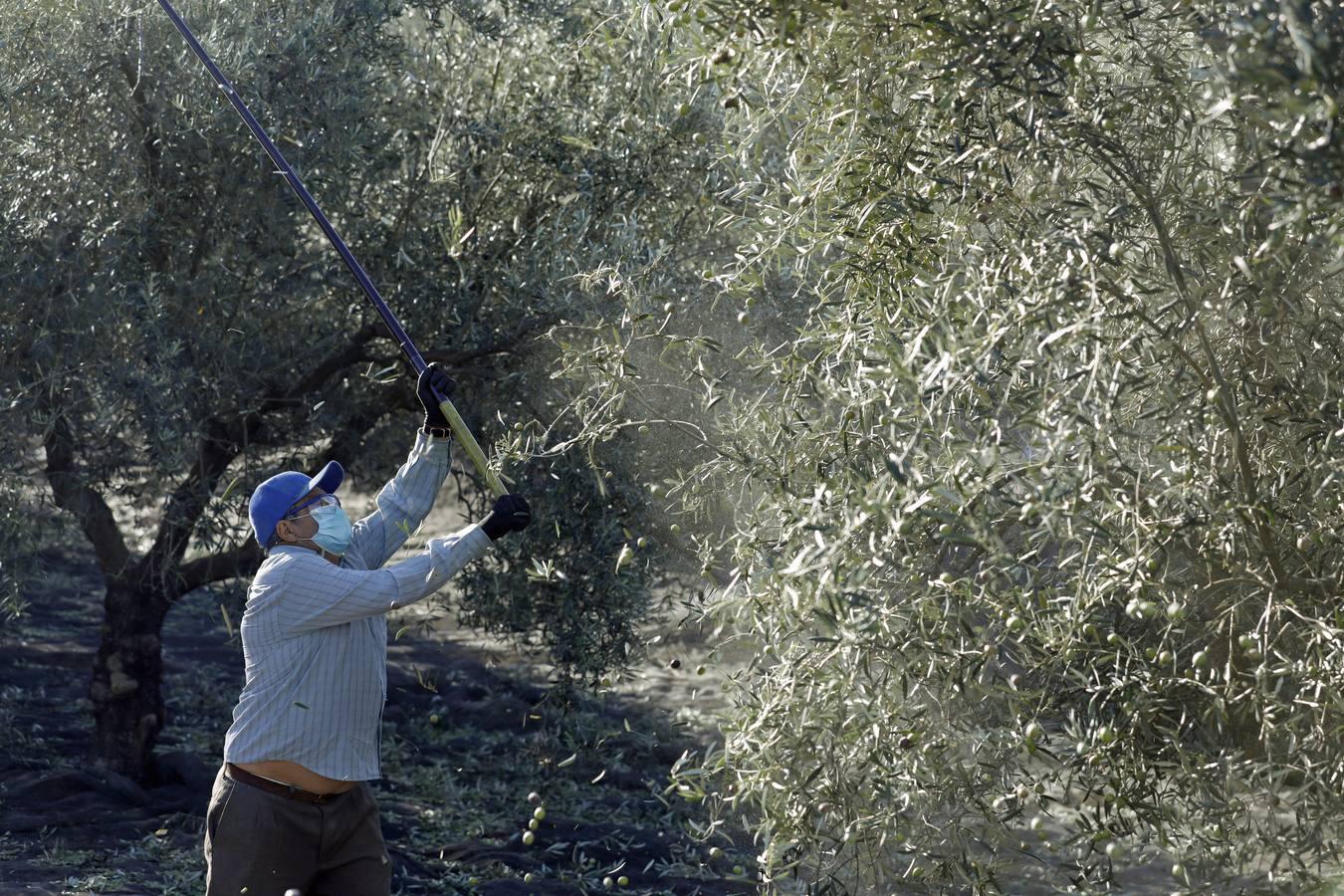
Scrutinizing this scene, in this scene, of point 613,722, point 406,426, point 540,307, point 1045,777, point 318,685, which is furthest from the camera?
point 613,722

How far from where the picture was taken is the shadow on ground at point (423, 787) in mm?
7445

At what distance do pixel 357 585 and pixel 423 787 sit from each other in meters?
5.14

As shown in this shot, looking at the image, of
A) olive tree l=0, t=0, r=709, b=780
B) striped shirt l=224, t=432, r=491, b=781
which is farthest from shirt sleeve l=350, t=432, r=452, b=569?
olive tree l=0, t=0, r=709, b=780

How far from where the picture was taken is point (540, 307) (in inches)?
283

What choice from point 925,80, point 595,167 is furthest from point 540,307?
point 925,80

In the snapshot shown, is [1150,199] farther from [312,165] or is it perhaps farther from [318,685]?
[312,165]

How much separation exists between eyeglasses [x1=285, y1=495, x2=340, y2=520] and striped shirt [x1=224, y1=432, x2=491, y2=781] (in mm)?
129

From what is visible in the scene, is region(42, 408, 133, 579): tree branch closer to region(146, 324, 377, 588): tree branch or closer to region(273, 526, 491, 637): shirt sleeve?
region(146, 324, 377, 588): tree branch

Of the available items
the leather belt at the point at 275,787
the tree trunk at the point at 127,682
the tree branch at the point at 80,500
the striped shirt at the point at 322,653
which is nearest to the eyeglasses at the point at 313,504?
the striped shirt at the point at 322,653

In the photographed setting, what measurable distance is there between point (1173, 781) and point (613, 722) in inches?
298

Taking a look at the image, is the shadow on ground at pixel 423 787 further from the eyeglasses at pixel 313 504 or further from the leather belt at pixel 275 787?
the eyeglasses at pixel 313 504

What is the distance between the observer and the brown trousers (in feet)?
14.8

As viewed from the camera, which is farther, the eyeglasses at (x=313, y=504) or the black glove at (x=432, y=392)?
the black glove at (x=432, y=392)

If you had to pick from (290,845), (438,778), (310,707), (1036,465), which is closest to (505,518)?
(310,707)
